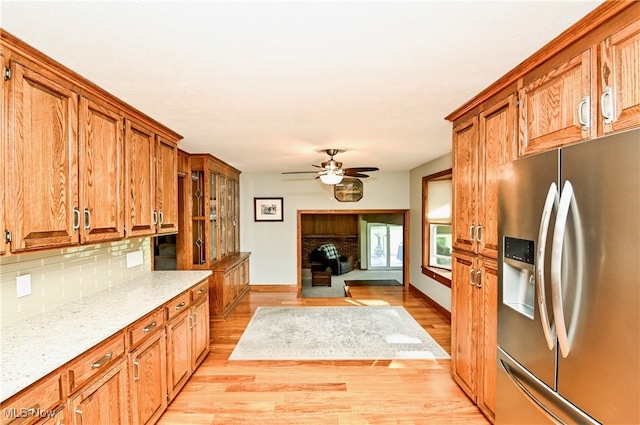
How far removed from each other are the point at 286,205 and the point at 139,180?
12.3 feet

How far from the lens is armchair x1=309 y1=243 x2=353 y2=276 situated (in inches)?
383

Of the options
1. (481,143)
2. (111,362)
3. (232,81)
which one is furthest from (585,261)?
(111,362)

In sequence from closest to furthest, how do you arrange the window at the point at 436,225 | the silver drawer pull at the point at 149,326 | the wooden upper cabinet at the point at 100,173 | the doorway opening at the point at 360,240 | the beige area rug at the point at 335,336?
the wooden upper cabinet at the point at 100,173 → the silver drawer pull at the point at 149,326 → the beige area rug at the point at 335,336 → the window at the point at 436,225 → the doorway opening at the point at 360,240

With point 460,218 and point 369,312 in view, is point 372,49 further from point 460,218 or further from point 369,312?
point 369,312

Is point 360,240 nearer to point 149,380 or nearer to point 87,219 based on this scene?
point 149,380

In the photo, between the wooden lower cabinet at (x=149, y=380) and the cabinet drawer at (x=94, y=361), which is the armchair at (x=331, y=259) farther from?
the cabinet drawer at (x=94, y=361)

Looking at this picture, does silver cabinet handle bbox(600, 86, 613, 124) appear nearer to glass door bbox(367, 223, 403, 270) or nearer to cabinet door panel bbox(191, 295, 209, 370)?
cabinet door panel bbox(191, 295, 209, 370)

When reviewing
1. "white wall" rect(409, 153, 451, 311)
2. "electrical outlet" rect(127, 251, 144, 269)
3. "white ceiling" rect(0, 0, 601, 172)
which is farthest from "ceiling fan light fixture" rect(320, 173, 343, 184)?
"electrical outlet" rect(127, 251, 144, 269)

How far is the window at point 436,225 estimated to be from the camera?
16.6 ft

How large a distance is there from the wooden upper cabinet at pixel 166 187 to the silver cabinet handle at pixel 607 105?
310 centimetres

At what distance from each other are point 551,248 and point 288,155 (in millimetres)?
3436

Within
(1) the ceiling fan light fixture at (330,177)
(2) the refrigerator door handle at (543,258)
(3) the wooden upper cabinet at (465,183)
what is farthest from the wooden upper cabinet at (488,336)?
(1) the ceiling fan light fixture at (330,177)

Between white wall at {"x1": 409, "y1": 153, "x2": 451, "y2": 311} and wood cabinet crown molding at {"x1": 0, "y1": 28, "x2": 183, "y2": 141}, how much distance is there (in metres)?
3.91

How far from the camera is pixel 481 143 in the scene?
224 cm
